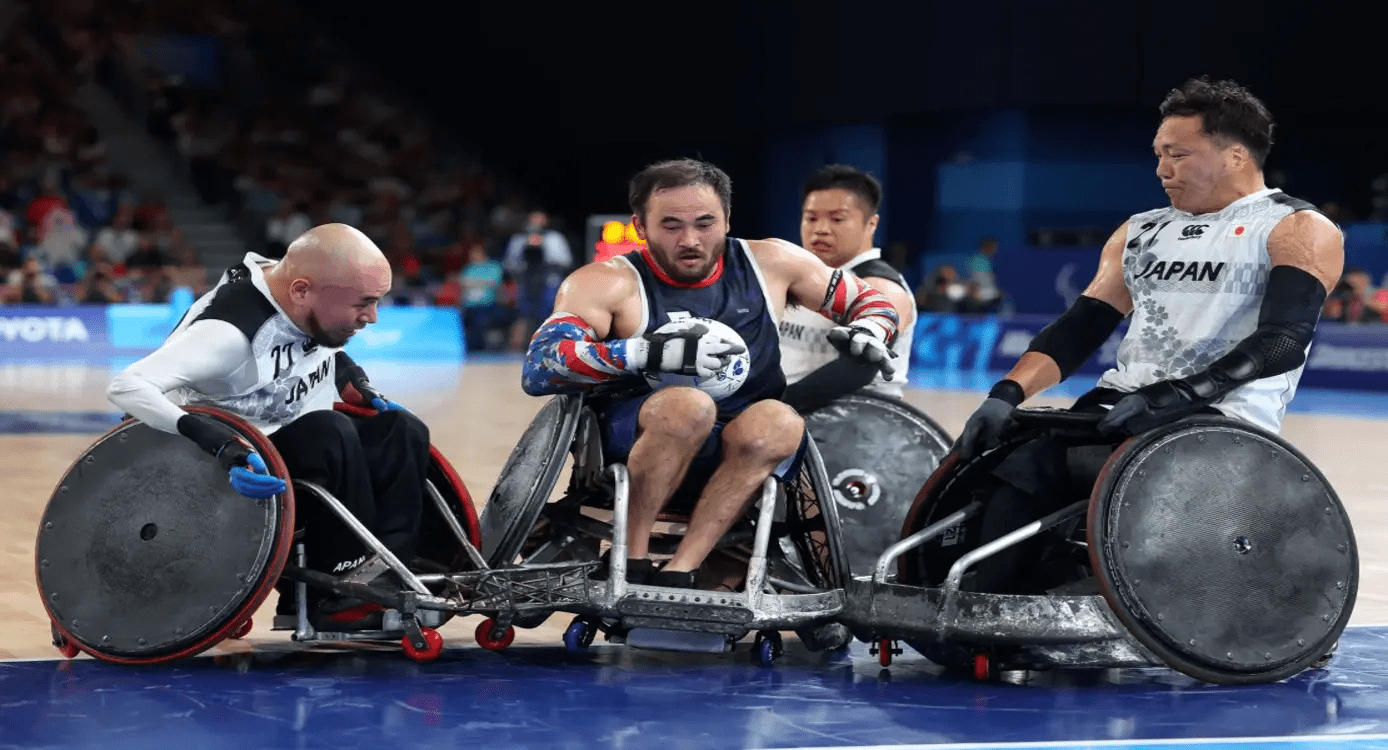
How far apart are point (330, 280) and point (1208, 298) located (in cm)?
254

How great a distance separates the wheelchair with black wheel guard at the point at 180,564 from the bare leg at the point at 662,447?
0.32 m

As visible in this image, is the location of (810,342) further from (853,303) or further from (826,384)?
(853,303)

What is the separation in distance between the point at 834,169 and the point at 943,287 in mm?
14855

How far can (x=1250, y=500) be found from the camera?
4758mm

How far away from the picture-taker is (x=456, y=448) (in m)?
10.9

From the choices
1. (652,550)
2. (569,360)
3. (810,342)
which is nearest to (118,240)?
(810,342)

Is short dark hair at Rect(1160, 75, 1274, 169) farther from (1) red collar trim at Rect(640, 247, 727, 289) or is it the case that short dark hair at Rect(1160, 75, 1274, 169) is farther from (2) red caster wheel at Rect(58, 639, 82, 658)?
(2) red caster wheel at Rect(58, 639, 82, 658)

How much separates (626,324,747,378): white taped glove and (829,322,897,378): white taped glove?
367 millimetres

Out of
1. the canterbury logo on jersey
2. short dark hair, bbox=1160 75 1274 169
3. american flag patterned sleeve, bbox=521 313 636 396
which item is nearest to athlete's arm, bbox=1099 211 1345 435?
the canterbury logo on jersey

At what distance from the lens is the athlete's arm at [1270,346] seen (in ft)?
15.9

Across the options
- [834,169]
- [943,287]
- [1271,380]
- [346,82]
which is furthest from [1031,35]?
[1271,380]

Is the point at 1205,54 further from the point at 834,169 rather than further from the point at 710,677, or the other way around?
the point at 710,677

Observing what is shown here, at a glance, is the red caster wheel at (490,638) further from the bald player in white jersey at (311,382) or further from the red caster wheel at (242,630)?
the red caster wheel at (242,630)

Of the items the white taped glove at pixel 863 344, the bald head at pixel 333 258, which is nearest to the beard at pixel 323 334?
the bald head at pixel 333 258
